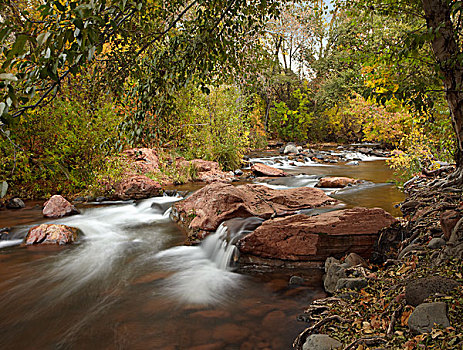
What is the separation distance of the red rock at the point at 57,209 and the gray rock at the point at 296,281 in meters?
6.77

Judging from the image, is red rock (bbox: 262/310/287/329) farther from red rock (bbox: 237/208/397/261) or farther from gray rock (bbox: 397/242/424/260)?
gray rock (bbox: 397/242/424/260)

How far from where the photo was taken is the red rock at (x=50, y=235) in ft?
21.1

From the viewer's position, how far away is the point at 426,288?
2576 mm

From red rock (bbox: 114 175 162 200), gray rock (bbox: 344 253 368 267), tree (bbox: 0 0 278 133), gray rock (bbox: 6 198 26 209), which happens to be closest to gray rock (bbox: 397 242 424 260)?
gray rock (bbox: 344 253 368 267)

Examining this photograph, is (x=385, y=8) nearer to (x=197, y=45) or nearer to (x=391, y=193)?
(x=197, y=45)

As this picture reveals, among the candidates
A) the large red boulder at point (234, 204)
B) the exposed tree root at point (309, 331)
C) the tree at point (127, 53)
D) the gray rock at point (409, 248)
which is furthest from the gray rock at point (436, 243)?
the tree at point (127, 53)

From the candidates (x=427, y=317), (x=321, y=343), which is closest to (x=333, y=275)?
(x=321, y=343)

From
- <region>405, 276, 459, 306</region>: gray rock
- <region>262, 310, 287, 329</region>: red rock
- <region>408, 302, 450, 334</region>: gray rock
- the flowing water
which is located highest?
<region>405, 276, 459, 306</region>: gray rock

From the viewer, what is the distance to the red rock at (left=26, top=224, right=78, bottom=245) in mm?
6426

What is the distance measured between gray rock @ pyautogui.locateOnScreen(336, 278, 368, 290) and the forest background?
200 cm

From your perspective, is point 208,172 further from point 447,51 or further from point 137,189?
point 447,51

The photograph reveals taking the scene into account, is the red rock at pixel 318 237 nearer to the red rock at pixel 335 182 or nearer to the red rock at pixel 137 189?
the red rock at pixel 335 182

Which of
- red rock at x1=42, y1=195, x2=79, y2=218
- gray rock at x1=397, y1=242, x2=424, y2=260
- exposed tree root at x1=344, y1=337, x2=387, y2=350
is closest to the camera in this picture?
exposed tree root at x1=344, y1=337, x2=387, y2=350

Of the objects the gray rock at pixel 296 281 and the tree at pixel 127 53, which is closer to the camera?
the tree at pixel 127 53
